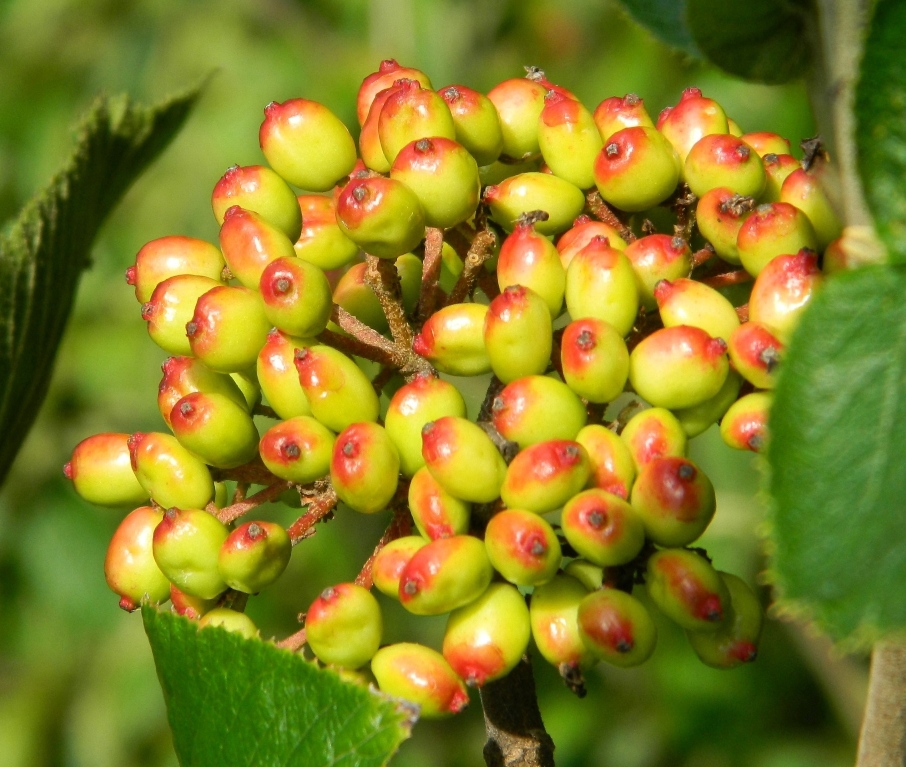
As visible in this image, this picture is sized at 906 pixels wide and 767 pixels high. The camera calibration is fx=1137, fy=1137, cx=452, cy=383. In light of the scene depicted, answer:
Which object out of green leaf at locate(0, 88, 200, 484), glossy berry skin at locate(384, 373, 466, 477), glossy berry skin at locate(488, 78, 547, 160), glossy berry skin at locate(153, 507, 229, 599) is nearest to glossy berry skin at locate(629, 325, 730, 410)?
glossy berry skin at locate(384, 373, 466, 477)

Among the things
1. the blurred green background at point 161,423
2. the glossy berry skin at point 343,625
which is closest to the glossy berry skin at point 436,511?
the glossy berry skin at point 343,625

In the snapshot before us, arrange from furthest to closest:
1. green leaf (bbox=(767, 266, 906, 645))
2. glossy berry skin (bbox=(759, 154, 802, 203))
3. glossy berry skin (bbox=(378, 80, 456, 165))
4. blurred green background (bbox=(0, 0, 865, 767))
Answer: blurred green background (bbox=(0, 0, 865, 767))
glossy berry skin (bbox=(759, 154, 802, 203))
glossy berry skin (bbox=(378, 80, 456, 165))
green leaf (bbox=(767, 266, 906, 645))

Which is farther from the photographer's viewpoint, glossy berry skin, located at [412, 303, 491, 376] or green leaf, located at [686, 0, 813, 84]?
glossy berry skin, located at [412, 303, 491, 376]

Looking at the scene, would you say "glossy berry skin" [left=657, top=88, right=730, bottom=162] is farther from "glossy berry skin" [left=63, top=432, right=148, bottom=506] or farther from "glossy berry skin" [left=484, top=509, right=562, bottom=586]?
"glossy berry skin" [left=63, top=432, right=148, bottom=506]

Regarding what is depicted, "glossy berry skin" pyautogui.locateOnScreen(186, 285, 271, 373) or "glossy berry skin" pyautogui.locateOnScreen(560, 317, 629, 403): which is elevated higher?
"glossy berry skin" pyautogui.locateOnScreen(186, 285, 271, 373)

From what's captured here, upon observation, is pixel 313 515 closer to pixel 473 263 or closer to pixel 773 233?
pixel 473 263

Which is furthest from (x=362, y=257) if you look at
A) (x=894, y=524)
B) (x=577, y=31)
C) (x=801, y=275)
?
(x=577, y=31)

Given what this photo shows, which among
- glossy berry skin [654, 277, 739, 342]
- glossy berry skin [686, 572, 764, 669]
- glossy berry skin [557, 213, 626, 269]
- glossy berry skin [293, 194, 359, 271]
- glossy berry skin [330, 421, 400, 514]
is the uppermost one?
glossy berry skin [293, 194, 359, 271]
